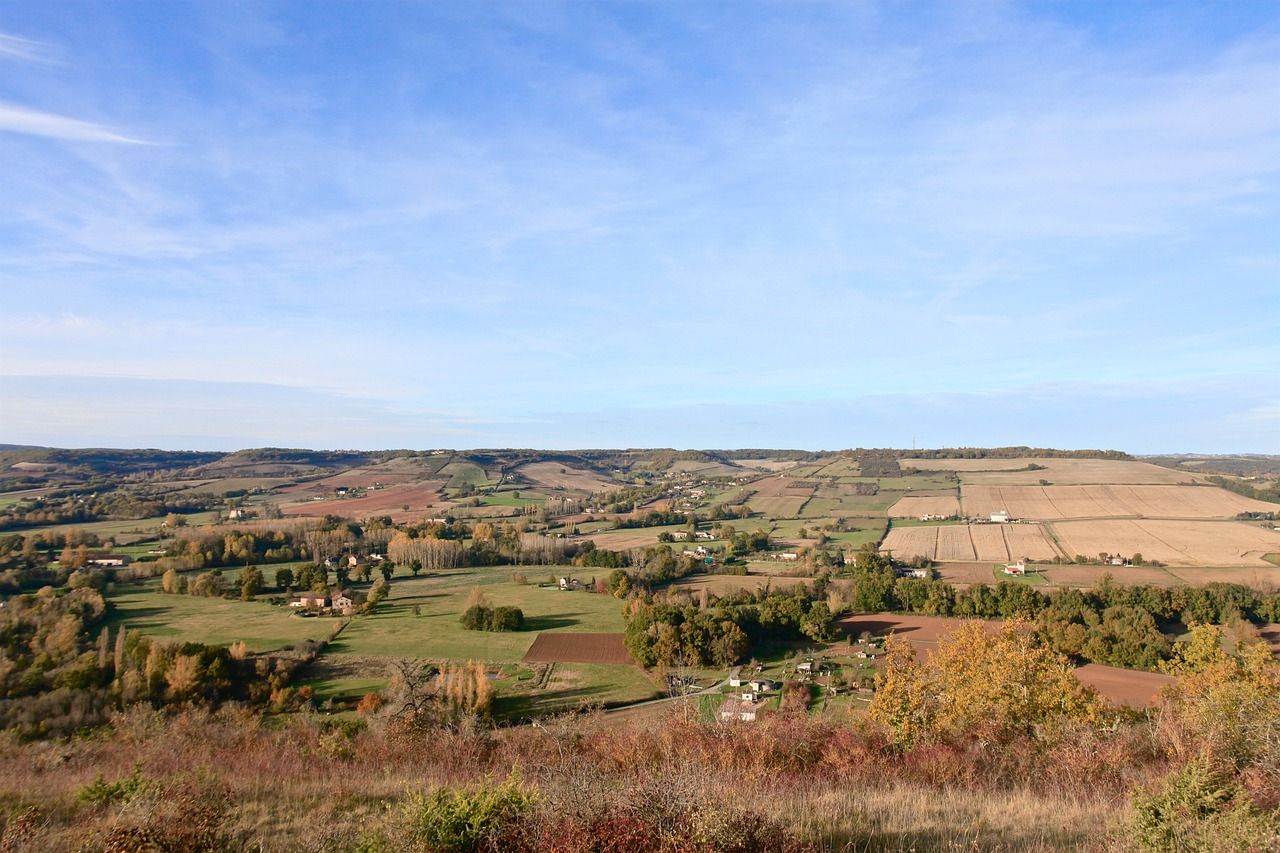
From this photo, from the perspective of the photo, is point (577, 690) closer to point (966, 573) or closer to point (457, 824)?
point (457, 824)

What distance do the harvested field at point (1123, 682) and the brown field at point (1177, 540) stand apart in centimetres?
2982

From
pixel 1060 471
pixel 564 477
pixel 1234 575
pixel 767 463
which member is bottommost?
pixel 1234 575

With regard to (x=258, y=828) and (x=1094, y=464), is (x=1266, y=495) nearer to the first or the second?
(x=1094, y=464)

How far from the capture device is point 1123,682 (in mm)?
35219

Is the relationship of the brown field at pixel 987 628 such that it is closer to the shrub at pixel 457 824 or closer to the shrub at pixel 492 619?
the shrub at pixel 457 824

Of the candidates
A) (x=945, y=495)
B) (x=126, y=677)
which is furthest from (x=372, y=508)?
(x=945, y=495)

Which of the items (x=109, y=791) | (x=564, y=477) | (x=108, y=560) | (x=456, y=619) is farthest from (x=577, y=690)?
(x=564, y=477)

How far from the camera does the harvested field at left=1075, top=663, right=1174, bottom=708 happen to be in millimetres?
31797

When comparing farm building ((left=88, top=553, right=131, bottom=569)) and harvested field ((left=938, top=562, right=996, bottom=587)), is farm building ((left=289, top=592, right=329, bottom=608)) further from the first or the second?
harvested field ((left=938, top=562, right=996, bottom=587))

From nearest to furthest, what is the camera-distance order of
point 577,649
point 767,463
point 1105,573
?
1. point 577,649
2. point 1105,573
3. point 767,463

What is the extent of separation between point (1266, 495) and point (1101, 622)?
7354 centimetres

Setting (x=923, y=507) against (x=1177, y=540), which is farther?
(x=923, y=507)

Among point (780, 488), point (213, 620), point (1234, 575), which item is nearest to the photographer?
point (213, 620)

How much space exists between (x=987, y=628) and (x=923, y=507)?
5467 centimetres
